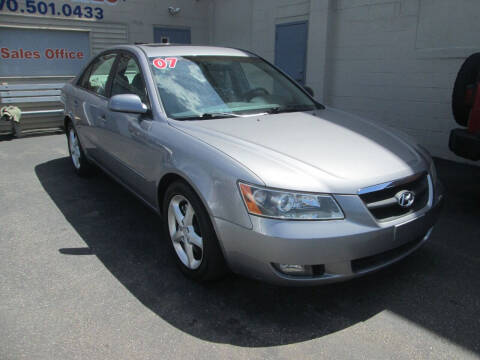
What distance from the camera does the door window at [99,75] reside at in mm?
4288

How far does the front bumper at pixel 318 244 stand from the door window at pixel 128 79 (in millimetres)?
1573

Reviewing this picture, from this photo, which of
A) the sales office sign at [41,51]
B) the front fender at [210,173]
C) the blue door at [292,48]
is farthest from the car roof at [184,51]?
the sales office sign at [41,51]

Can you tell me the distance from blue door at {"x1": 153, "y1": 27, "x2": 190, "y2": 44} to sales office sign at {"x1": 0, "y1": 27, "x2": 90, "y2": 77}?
5.96ft

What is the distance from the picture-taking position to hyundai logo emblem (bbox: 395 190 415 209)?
2504 millimetres

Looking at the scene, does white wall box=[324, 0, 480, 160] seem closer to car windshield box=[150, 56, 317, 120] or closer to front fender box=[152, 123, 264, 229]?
car windshield box=[150, 56, 317, 120]

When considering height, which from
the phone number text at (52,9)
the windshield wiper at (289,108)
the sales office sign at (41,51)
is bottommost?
the windshield wiper at (289,108)

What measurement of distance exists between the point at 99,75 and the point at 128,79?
0.93m

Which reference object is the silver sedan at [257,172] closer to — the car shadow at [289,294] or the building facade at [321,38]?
the car shadow at [289,294]

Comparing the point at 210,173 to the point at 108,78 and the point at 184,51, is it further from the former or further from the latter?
the point at 108,78

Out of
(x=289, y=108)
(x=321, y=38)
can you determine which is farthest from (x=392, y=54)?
(x=289, y=108)

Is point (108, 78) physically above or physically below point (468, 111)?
above

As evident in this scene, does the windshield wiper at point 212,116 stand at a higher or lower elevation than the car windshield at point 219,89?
lower

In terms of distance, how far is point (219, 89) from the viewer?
135 inches

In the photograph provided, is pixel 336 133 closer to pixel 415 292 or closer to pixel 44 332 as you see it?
pixel 415 292
